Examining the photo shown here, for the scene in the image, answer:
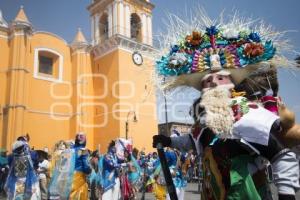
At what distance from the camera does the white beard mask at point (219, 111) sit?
2381 millimetres

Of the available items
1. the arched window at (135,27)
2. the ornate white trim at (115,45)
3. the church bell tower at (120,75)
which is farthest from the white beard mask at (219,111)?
the arched window at (135,27)

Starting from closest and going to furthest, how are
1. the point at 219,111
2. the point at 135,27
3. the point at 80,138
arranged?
the point at 219,111 → the point at 80,138 → the point at 135,27

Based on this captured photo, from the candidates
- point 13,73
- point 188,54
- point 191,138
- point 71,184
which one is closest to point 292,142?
point 191,138

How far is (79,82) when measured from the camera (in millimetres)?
26938

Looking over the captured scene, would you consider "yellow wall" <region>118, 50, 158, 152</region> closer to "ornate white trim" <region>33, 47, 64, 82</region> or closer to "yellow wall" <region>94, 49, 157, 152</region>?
"yellow wall" <region>94, 49, 157, 152</region>

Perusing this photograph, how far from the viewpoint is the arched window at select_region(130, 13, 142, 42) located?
28.4m

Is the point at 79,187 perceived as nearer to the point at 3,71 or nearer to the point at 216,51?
the point at 216,51

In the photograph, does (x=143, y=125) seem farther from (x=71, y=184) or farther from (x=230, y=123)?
(x=230, y=123)

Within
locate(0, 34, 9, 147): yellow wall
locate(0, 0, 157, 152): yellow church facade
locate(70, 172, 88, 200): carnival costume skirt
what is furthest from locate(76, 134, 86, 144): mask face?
locate(0, 34, 9, 147): yellow wall

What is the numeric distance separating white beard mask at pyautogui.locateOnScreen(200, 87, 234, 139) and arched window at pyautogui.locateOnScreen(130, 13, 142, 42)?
25.9m

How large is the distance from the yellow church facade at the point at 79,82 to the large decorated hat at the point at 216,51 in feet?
65.5

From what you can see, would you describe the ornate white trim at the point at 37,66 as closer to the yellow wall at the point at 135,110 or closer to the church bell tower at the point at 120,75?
the church bell tower at the point at 120,75

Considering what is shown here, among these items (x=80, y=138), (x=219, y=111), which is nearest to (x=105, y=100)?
(x=80, y=138)

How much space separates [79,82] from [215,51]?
2478 centimetres
